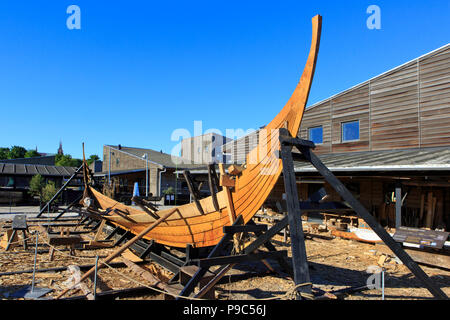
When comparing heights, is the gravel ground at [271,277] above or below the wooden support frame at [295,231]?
below

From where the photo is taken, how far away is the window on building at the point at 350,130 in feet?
41.7

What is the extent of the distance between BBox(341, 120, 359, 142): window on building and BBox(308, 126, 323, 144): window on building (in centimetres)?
112

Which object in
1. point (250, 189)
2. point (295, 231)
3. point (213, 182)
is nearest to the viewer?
point (295, 231)

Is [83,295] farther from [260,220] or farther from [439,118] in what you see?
[439,118]

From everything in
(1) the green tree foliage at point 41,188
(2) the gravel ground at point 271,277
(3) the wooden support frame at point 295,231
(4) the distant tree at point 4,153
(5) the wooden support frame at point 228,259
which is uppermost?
(4) the distant tree at point 4,153

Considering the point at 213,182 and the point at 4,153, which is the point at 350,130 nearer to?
the point at 213,182

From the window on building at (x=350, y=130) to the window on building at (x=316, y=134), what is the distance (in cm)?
112

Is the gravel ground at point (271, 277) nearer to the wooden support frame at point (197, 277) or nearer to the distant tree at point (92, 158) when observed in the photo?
the wooden support frame at point (197, 277)

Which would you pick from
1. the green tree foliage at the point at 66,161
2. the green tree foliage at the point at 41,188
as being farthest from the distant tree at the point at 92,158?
the green tree foliage at the point at 41,188

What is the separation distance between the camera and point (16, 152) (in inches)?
2490

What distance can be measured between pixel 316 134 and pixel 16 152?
70156mm

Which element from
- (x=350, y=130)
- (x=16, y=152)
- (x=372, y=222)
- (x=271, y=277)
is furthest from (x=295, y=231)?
(x=16, y=152)
